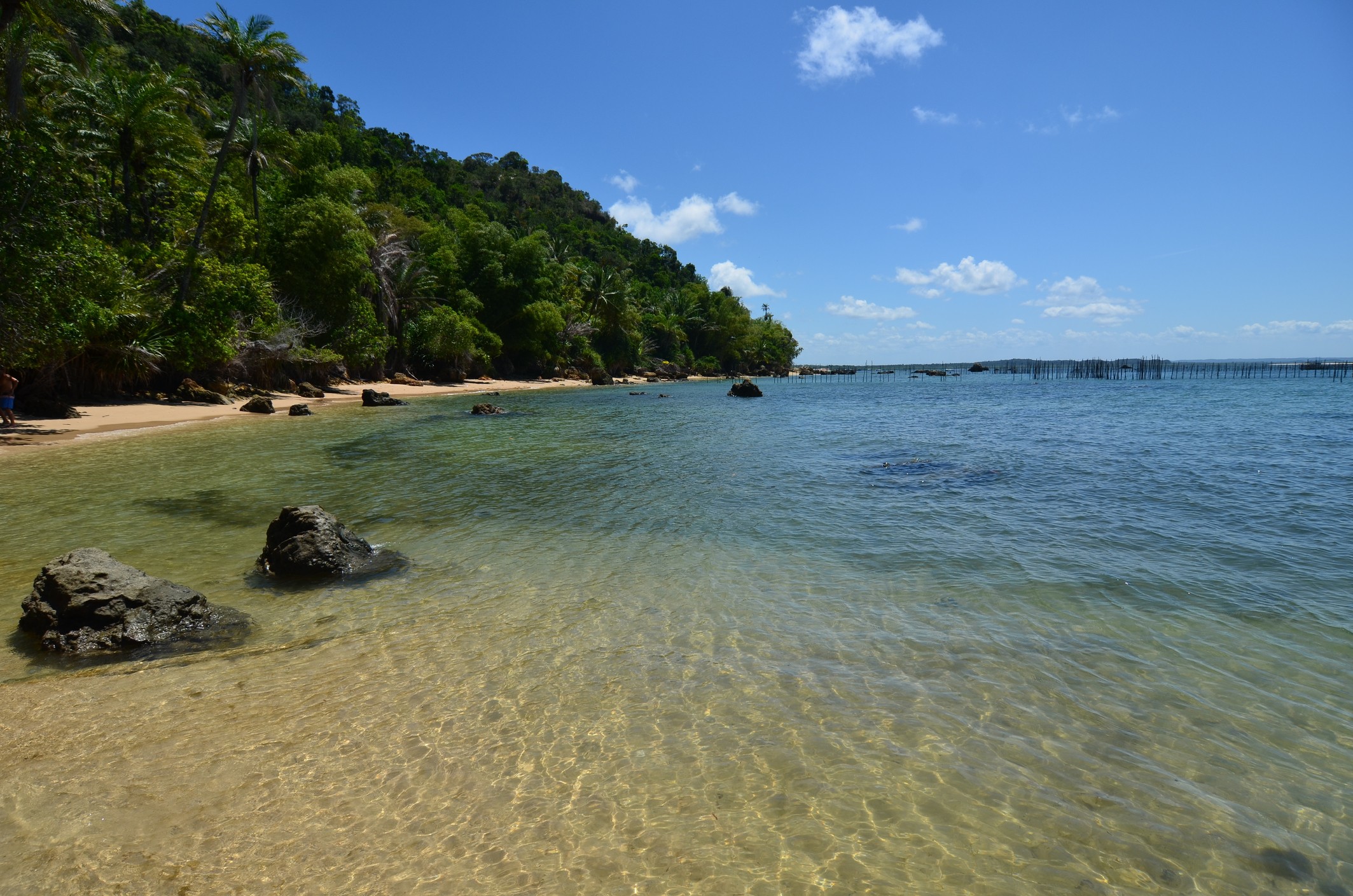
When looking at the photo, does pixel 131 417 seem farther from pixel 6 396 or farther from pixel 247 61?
pixel 247 61

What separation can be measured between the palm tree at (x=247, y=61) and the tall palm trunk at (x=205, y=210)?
23 millimetres

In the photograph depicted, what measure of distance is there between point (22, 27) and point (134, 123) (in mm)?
9676

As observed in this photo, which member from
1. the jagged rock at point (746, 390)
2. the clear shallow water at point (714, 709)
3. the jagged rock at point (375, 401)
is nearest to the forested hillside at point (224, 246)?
the jagged rock at point (375, 401)

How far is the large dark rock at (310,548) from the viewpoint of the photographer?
25.1 feet

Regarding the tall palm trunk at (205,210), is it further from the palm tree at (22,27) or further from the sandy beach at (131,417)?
the palm tree at (22,27)

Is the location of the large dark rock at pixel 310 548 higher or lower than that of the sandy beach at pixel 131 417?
lower

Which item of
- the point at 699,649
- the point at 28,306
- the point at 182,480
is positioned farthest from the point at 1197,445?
the point at 28,306

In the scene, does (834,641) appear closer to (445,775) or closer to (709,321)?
(445,775)

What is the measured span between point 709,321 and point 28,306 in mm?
89469

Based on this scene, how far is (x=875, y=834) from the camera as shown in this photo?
3.51 metres

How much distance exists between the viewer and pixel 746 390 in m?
52.1

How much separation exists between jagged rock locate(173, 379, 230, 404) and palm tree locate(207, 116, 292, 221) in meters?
13.2

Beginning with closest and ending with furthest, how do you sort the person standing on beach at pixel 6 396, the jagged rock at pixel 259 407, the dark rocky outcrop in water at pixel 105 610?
the dark rocky outcrop in water at pixel 105 610 → the person standing on beach at pixel 6 396 → the jagged rock at pixel 259 407

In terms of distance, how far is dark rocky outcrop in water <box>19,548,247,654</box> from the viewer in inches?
223
